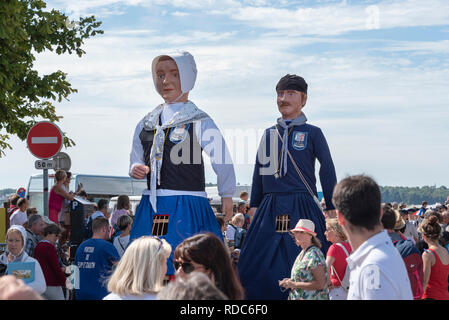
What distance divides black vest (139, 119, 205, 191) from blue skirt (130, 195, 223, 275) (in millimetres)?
109

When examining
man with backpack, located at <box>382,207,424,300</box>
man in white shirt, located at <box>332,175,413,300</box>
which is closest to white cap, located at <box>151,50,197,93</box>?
man with backpack, located at <box>382,207,424,300</box>

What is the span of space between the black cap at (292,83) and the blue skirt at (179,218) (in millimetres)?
1452

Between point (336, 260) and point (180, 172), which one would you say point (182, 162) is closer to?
point (180, 172)

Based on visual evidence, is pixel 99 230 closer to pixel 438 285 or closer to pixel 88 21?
pixel 438 285

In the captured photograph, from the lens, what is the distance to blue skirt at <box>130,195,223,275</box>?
570 cm

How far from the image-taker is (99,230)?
812 centimetres

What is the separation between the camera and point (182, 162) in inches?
231

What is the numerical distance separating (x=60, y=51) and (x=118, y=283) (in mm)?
13579

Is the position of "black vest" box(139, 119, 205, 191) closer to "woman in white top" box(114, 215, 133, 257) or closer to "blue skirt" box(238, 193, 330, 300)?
"blue skirt" box(238, 193, 330, 300)

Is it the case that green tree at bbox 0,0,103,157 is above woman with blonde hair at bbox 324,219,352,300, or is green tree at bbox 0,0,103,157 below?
above

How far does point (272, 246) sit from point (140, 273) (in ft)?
8.49

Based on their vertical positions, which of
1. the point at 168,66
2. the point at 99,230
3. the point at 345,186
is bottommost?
the point at 99,230

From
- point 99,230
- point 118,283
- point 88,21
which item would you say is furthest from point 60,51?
point 118,283

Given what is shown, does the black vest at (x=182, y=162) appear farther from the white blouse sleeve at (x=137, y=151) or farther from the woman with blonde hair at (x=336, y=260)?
the woman with blonde hair at (x=336, y=260)
